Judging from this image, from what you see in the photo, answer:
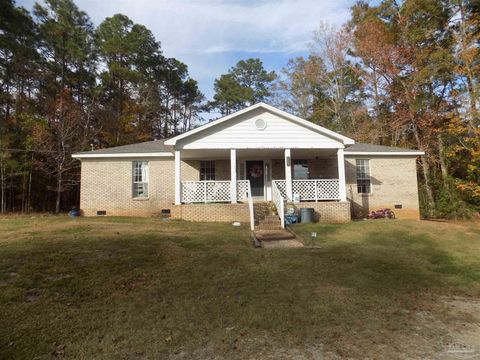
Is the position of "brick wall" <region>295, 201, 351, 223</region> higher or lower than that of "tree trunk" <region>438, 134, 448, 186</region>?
lower

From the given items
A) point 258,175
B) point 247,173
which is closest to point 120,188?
point 247,173

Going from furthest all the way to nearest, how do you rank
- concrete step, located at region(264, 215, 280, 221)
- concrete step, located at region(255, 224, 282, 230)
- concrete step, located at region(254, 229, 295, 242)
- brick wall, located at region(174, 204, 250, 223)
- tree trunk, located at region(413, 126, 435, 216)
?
tree trunk, located at region(413, 126, 435, 216) → brick wall, located at region(174, 204, 250, 223) → concrete step, located at region(264, 215, 280, 221) → concrete step, located at region(255, 224, 282, 230) → concrete step, located at region(254, 229, 295, 242)

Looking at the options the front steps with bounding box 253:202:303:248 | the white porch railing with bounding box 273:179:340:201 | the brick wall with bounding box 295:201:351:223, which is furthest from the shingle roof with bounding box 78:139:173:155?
the brick wall with bounding box 295:201:351:223

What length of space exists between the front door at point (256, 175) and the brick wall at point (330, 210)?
3450mm

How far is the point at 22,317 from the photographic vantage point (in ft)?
14.3

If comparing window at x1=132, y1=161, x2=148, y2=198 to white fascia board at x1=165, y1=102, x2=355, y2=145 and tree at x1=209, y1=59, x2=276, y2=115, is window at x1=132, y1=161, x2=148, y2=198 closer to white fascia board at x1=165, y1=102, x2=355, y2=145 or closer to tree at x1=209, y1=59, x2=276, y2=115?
white fascia board at x1=165, y1=102, x2=355, y2=145

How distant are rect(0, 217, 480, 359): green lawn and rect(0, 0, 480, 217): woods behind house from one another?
14630 millimetres

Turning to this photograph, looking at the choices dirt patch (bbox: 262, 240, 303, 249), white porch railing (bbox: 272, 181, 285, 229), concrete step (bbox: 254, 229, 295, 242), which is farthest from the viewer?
white porch railing (bbox: 272, 181, 285, 229)

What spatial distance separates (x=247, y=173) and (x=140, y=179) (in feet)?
18.0

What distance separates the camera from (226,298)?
5426 mm

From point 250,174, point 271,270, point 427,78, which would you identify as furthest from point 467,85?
point 271,270

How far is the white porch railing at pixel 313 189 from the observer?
1453 centimetres

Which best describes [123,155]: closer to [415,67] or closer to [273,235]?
[273,235]

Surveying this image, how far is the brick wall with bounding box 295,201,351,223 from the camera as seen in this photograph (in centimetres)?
1388
